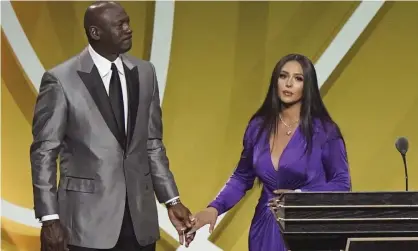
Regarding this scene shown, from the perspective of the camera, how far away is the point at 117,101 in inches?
81.5

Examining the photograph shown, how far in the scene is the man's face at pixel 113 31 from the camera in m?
2.07

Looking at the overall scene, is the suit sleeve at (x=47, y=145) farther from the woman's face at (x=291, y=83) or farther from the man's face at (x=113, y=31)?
the woman's face at (x=291, y=83)

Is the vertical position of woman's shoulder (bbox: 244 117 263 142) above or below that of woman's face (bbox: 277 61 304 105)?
below

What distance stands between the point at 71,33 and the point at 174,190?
1.39 m

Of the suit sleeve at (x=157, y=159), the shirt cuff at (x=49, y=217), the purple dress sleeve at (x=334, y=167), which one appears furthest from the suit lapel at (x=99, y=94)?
the purple dress sleeve at (x=334, y=167)

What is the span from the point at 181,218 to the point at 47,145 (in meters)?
0.49

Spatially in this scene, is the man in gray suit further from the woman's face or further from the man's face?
the woman's face

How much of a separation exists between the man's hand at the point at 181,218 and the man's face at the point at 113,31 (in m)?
0.51

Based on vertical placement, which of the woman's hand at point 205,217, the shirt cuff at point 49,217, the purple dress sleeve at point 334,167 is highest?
the purple dress sleeve at point 334,167

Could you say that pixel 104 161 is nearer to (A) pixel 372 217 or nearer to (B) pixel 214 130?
(A) pixel 372 217

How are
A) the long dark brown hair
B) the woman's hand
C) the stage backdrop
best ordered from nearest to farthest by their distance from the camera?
the woman's hand
the long dark brown hair
the stage backdrop

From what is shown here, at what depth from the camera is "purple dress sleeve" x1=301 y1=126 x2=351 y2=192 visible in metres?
2.41

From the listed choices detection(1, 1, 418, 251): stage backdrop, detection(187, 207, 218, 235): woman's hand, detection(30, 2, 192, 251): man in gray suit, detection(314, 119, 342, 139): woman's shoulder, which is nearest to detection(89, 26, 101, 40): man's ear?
detection(30, 2, 192, 251): man in gray suit

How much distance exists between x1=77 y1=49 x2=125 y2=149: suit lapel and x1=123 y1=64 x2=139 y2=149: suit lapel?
40 millimetres
